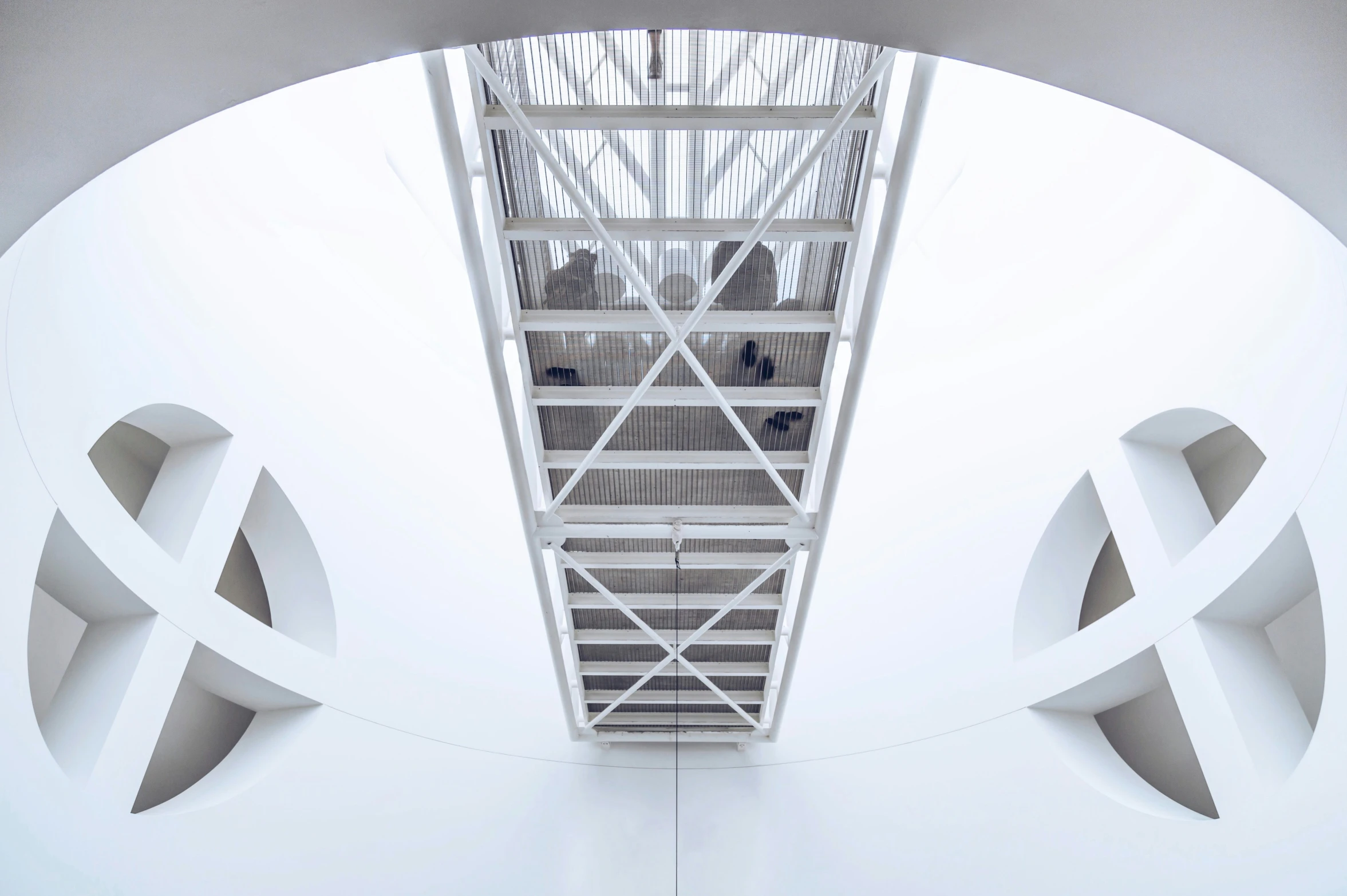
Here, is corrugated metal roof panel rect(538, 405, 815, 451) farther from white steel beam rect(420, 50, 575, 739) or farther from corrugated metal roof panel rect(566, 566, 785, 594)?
corrugated metal roof panel rect(566, 566, 785, 594)

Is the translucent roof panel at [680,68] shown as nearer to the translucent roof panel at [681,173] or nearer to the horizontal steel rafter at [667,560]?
the translucent roof panel at [681,173]

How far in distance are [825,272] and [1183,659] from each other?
26.0 feet

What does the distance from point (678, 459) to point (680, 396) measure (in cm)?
133

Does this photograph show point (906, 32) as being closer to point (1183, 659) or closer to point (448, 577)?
point (1183, 659)

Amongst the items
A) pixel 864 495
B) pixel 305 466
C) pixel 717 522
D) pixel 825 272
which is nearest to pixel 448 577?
pixel 305 466

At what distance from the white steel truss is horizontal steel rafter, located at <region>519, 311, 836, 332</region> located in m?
0.03

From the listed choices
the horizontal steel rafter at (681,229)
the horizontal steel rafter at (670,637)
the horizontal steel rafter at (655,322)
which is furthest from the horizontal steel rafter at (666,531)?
the horizontal steel rafter at (681,229)

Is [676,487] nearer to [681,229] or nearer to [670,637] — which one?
[681,229]

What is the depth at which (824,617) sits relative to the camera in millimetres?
20594

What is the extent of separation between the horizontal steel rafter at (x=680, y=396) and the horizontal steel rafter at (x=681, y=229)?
7.49 ft

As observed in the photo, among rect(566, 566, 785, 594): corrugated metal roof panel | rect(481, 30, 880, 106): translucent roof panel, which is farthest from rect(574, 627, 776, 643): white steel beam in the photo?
rect(481, 30, 880, 106): translucent roof panel

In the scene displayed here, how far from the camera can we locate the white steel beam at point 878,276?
7574mm

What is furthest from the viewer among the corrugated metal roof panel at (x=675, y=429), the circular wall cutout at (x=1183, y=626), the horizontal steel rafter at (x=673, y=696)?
the horizontal steel rafter at (x=673, y=696)

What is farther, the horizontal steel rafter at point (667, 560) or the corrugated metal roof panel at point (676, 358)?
the horizontal steel rafter at point (667, 560)
